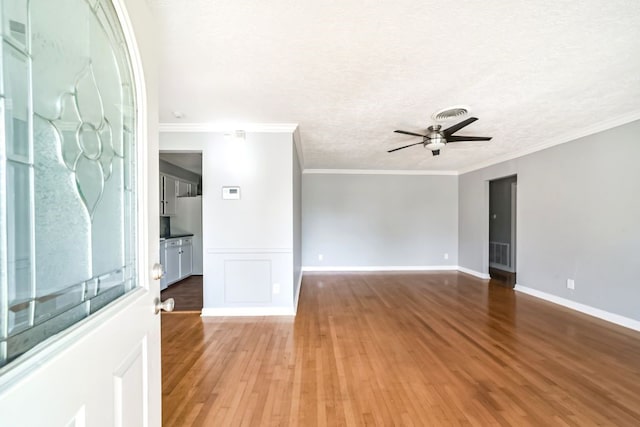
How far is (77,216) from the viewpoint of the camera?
68 cm

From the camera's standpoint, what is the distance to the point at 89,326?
2.07 feet

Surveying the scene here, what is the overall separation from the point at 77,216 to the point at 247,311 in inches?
112

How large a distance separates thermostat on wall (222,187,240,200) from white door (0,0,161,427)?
7.31ft

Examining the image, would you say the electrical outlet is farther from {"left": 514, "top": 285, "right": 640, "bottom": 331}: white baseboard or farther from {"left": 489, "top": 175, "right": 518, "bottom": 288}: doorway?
{"left": 489, "top": 175, "right": 518, "bottom": 288}: doorway

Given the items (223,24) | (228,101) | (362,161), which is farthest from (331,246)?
(223,24)

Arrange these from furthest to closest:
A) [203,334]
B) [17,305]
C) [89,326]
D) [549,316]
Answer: [549,316]
[203,334]
[89,326]
[17,305]

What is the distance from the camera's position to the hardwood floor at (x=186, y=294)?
358cm

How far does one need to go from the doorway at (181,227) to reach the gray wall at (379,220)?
236 centimetres

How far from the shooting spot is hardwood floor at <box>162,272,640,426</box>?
1618mm

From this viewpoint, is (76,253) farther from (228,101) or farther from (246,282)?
(246,282)

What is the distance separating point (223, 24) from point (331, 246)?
191 inches

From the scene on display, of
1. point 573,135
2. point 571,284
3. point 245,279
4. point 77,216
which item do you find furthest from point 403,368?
point 573,135

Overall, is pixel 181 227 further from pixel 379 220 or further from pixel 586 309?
pixel 586 309

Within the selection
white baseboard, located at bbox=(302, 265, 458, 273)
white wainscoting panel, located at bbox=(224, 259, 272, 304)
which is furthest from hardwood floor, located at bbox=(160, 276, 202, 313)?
white baseboard, located at bbox=(302, 265, 458, 273)
